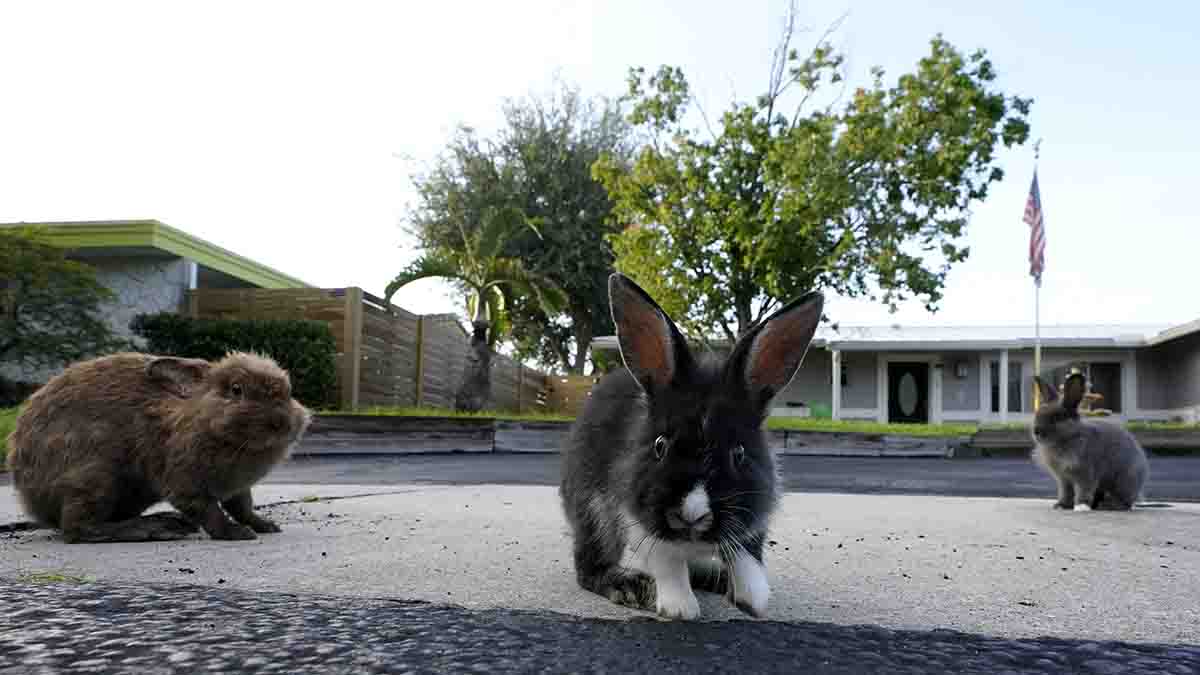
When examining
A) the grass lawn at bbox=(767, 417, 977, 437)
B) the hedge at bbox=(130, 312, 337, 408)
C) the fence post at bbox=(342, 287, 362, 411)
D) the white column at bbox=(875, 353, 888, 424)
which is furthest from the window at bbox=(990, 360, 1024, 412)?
the hedge at bbox=(130, 312, 337, 408)

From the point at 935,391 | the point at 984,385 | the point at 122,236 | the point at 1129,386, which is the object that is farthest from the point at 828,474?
the point at 1129,386

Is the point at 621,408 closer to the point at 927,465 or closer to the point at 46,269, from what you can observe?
Result: the point at 927,465

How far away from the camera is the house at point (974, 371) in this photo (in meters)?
31.8

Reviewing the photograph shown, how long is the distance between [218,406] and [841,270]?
1926 cm

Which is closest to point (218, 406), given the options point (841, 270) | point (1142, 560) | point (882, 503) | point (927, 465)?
point (1142, 560)

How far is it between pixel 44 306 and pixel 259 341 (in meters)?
→ 3.57

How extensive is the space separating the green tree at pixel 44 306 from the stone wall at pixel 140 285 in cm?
251

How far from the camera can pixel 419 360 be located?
843 inches

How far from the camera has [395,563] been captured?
3135 millimetres

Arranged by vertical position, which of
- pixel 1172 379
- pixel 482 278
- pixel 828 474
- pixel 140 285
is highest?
pixel 482 278

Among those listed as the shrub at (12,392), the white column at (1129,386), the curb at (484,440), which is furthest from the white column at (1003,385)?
the shrub at (12,392)

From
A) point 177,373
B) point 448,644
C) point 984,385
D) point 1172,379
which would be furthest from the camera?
point 984,385

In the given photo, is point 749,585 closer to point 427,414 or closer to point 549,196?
point 427,414

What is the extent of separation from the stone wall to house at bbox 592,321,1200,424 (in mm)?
14750
